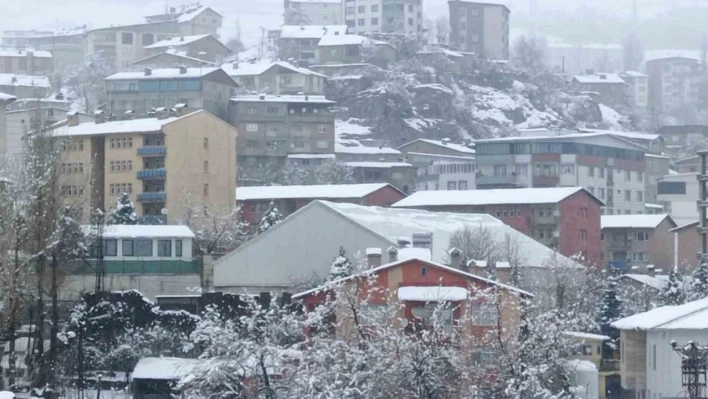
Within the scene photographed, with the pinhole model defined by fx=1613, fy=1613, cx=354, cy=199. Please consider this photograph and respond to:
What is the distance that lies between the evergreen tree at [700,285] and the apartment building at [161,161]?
70.7 ft

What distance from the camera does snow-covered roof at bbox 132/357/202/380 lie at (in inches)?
1359

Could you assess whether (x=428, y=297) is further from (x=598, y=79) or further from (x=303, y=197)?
(x=598, y=79)

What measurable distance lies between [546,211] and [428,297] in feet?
96.2

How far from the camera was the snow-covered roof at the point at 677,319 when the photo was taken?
3434 cm

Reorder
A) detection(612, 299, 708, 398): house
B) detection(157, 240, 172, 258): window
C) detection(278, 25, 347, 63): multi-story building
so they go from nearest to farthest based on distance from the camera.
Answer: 1. detection(612, 299, 708, 398): house
2. detection(157, 240, 172, 258): window
3. detection(278, 25, 347, 63): multi-story building

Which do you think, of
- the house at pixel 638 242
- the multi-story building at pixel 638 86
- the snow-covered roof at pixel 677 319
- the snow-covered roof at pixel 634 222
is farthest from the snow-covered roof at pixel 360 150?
the multi-story building at pixel 638 86

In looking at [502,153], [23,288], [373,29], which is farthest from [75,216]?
[373,29]

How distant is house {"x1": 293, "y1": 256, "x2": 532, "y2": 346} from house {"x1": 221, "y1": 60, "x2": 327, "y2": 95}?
59772 mm

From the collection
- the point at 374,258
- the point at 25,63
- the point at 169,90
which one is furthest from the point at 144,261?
the point at 25,63

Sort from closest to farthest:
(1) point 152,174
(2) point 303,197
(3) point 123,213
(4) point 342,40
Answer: (3) point 123,213 → (1) point 152,174 → (2) point 303,197 → (4) point 342,40

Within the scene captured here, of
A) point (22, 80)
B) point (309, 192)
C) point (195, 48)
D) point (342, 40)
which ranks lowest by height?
point (309, 192)

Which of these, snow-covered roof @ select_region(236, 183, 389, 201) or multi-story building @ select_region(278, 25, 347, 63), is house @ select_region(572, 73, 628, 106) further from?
snow-covered roof @ select_region(236, 183, 389, 201)

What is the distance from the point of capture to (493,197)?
2569 inches

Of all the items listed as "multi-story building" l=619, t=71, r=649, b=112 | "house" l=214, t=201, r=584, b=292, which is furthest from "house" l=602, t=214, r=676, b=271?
"multi-story building" l=619, t=71, r=649, b=112
